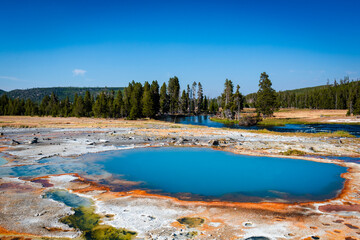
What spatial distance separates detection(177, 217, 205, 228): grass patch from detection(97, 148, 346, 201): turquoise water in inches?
110

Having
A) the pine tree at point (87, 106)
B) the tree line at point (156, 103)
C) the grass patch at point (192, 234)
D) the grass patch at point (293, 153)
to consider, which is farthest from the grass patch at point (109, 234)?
the pine tree at point (87, 106)

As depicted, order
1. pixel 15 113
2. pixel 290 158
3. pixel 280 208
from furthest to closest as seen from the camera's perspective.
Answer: pixel 15 113 → pixel 290 158 → pixel 280 208

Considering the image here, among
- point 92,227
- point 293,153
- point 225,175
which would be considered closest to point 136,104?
point 293,153

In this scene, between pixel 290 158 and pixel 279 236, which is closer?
pixel 279 236

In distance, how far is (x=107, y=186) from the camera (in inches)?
516

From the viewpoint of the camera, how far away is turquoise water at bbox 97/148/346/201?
12172mm

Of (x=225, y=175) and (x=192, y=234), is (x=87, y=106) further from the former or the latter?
(x=192, y=234)

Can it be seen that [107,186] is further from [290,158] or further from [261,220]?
[290,158]

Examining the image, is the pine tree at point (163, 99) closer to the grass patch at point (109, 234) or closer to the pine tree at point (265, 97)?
the pine tree at point (265, 97)

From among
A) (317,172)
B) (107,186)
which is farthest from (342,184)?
(107,186)

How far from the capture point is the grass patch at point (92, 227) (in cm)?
743

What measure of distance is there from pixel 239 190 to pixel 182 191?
9.85 feet

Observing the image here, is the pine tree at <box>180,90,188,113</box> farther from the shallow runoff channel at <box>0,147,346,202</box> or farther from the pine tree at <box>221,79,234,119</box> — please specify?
the shallow runoff channel at <box>0,147,346,202</box>

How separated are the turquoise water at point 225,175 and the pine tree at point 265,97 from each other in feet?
162
